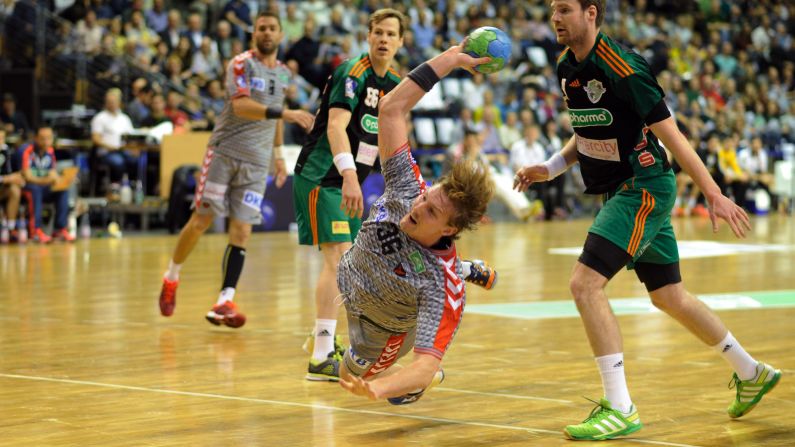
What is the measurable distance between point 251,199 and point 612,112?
3.89 metres

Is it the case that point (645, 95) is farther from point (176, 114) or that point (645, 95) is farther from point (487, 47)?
point (176, 114)

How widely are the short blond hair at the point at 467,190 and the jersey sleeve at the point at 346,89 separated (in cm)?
224

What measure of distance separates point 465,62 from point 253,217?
409cm

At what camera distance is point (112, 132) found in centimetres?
1739

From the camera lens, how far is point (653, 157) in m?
5.28

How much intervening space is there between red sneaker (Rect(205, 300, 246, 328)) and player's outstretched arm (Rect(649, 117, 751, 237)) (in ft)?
12.8

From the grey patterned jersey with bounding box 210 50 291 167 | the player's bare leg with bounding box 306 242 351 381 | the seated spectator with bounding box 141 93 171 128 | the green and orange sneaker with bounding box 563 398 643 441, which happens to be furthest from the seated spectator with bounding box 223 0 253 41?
the green and orange sneaker with bounding box 563 398 643 441

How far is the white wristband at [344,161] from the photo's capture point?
6078 millimetres

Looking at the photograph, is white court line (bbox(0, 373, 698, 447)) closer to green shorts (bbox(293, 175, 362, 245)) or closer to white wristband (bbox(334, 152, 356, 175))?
white wristband (bbox(334, 152, 356, 175))

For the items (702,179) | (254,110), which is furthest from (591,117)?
(254,110)

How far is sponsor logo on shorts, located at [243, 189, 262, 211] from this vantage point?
337 inches

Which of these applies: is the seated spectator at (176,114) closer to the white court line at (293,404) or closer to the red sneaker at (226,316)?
the red sneaker at (226,316)

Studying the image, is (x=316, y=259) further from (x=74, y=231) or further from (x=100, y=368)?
(x=100, y=368)

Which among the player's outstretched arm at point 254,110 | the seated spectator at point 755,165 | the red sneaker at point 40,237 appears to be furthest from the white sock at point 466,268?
the seated spectator at point 755,165
